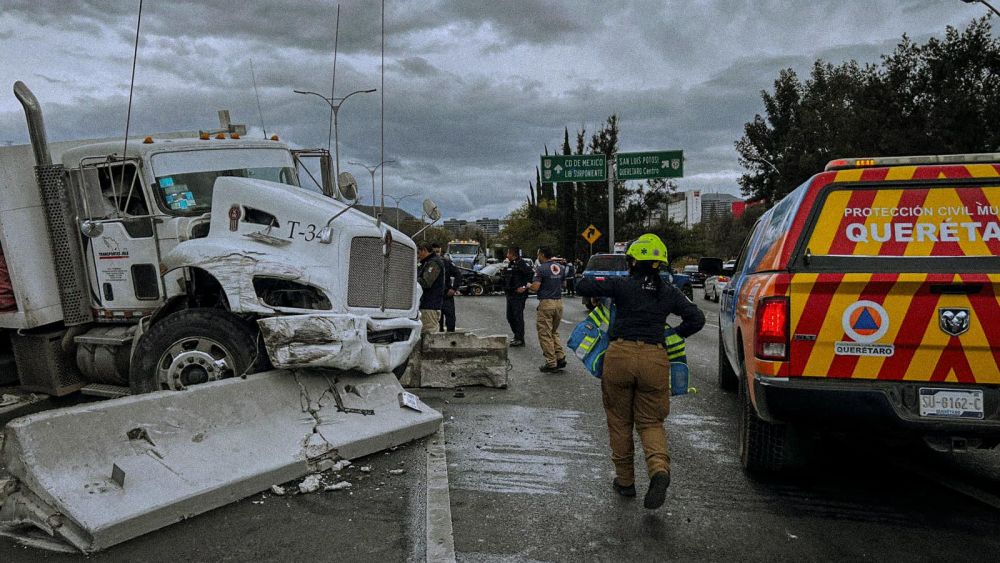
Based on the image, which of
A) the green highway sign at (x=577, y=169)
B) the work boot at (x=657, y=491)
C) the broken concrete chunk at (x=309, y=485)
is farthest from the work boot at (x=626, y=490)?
the green highway sign at (x=577, y=169)

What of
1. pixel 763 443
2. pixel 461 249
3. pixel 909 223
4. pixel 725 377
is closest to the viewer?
pixel 909 223

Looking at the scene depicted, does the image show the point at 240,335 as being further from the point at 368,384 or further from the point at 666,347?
the point at 666,347

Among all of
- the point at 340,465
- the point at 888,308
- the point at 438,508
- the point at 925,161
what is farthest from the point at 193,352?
the point at 925,161

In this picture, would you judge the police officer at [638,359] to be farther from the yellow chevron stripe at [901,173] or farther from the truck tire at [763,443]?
the yellow chevron stripe at [901,173]

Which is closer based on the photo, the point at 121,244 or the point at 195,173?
the point at 121,244

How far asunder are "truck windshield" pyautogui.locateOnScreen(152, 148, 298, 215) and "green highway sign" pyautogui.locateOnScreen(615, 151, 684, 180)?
25064 millimetres

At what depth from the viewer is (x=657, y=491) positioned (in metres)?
4.40

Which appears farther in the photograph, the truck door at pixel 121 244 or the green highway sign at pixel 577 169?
the green highway sign at pixel 577 169

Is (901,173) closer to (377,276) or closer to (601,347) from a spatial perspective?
(601,347)

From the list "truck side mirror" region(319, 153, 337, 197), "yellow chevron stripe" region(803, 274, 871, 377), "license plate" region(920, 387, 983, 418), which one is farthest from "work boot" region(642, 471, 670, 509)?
"truck side mirror" region(319, 153, 337, 197)

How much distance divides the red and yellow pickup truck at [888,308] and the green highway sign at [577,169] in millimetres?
28265

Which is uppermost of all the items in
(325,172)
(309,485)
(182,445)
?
→ (325,172)

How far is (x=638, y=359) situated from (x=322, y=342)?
2.47m

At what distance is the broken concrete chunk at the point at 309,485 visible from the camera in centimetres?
485
